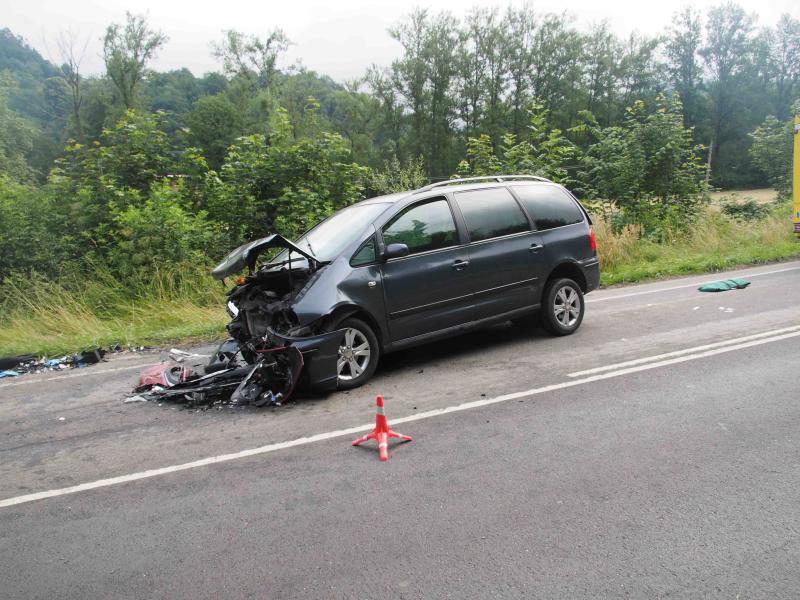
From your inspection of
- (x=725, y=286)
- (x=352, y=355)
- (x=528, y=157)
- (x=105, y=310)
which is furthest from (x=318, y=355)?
(x=528, y=157)

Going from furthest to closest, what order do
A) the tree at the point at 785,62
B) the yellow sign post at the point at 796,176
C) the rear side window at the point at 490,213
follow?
the tree at the point at 785,62 → the yellow sign post at the point at 796,176 → the rear side window at the point at 490,213

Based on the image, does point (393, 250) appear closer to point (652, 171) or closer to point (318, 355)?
point (318, 355)

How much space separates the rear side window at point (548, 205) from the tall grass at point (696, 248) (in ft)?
15.9

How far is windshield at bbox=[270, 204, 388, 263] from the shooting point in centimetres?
630

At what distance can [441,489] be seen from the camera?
3.80 metres

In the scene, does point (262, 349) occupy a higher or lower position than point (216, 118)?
lower

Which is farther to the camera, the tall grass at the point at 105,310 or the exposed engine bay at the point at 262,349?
the tall grass at the point at 105,310

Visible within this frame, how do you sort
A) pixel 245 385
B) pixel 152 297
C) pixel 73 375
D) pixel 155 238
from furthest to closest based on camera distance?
pixel 155 238
pixel 152 297
pixel 73 375
pixel 245 385

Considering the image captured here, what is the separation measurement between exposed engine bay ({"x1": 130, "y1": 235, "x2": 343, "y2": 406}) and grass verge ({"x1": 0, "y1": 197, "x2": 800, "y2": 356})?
2.59 m

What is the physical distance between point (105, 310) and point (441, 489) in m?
9.05

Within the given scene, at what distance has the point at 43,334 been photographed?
30.9 ft

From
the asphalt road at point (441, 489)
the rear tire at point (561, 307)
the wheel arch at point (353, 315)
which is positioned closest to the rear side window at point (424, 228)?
the wheel arch at point (353, 315)

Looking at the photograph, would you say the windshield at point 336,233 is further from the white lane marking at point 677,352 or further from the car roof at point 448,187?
the white lane marking at point 677,352

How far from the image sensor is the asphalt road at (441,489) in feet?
9.75
